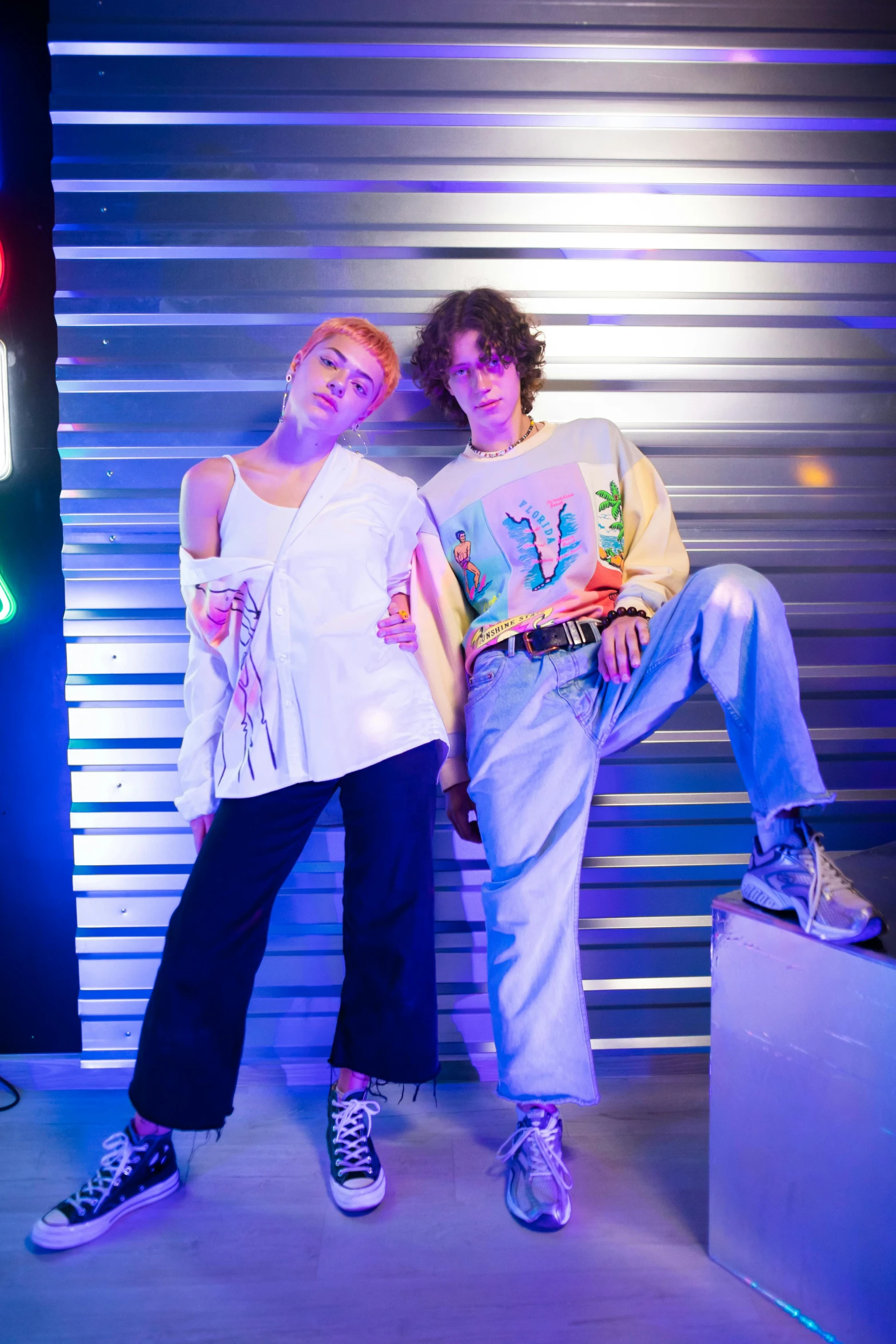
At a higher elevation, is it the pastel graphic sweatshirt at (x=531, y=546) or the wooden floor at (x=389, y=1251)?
the pastel graphic sweatshirt at (x=531, y=546)

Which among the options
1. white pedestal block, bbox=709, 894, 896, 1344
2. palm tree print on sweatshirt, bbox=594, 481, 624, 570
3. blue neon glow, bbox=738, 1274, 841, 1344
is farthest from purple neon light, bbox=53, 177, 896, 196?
blue neon glow, bbox=738, 1274, 841, 1344

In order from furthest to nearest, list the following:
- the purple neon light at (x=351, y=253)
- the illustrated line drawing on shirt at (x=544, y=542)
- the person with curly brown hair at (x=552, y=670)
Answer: the purple neon light at (x=351, y=253), the illustrated line drawing on shirt at (x=544, y=542), the person with curly brown hair at (x=552, y=670)

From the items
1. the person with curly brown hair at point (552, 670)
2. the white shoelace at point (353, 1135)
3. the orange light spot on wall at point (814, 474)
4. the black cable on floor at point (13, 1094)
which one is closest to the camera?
the person with curly brown hair at point (552, 670)

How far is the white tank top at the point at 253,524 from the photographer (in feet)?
5.83

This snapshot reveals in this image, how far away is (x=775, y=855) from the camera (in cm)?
147

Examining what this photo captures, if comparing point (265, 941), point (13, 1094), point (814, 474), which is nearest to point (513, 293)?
point (814, 474)

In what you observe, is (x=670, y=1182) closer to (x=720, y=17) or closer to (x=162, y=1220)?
(x=162, y=1220)

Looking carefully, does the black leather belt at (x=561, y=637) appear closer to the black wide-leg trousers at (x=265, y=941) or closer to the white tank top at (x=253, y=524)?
the black wide-leg trousers at (x=265, y=941)

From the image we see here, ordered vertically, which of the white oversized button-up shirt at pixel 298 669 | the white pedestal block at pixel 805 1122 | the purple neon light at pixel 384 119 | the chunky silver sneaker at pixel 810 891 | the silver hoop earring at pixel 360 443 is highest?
the purple neon light at pixel 384 119

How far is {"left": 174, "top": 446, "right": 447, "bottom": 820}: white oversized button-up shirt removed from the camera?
68.2 inches

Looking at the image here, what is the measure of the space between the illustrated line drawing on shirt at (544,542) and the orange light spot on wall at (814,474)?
2.91ft

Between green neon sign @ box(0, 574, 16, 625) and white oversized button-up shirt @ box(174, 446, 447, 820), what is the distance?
31.6 inches

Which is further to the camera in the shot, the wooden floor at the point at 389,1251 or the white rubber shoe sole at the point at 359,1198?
the white rubber shoe sole at the point at 359,1198

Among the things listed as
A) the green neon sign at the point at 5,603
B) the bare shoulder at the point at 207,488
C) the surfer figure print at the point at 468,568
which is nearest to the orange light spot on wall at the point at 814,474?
the surfer figure print at the point at 468,568
